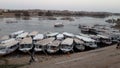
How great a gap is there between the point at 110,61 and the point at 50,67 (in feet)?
18.3

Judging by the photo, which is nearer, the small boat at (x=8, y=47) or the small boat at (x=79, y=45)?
the small boat at (x=8, y=47)

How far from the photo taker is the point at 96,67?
17672 mm

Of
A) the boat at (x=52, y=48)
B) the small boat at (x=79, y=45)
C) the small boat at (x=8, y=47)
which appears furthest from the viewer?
the small boat at (x=79, y=45)

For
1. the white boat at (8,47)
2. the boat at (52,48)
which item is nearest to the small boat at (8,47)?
the white boat at (8,47)

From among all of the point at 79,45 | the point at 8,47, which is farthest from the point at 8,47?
the point at 79,45

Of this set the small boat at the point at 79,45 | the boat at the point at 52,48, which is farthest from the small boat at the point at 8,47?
the small boat at the point at 79,45

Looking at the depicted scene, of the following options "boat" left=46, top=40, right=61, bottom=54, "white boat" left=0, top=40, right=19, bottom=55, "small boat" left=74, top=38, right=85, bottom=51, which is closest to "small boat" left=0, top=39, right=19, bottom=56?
"white boat" left=0, top=40, right=19, bottom=55

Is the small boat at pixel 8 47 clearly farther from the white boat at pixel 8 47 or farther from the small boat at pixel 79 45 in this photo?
the small boat at pixel 79 45

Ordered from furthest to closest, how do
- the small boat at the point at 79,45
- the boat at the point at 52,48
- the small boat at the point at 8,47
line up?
the small boat at the point at 79,45
the boat at the point at 52,48
the small boat at the point at 8,47

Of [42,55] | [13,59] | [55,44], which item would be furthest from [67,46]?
[13,59]

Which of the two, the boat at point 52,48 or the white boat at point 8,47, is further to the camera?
the boat at point 52,48

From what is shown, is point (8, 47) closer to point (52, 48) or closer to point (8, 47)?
point (8, 47)

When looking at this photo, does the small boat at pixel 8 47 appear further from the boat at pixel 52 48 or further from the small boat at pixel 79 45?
the small boat at pixel 79 45

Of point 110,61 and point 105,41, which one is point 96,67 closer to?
point 110,61
